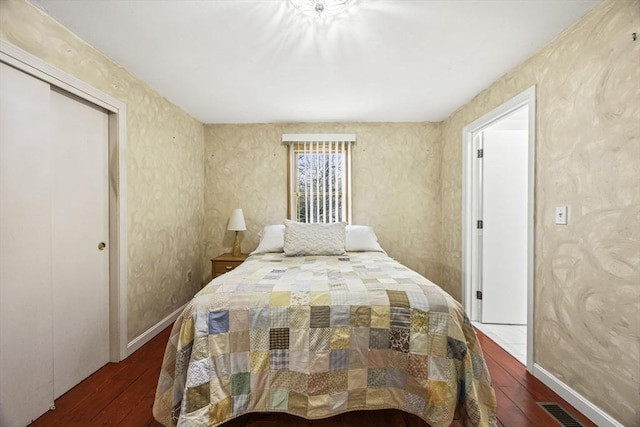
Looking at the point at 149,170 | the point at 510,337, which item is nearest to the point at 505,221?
the point at 510,337

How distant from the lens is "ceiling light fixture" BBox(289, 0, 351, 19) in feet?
4.84

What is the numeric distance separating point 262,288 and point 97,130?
1.72 m

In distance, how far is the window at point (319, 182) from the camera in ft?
11.5

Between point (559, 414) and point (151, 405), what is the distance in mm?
2388

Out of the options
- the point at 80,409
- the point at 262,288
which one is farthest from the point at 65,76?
the point at 80,409

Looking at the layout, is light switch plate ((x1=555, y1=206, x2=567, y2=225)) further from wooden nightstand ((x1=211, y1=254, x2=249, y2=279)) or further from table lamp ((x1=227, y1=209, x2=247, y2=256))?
table lamp ((x1=227, y1=209, x2=247, y2=256))

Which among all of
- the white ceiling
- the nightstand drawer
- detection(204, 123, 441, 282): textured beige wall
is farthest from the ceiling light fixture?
the nightstand drawer

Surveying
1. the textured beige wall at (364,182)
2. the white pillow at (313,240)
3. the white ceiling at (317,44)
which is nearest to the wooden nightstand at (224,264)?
the textured beige wall at (364,182)

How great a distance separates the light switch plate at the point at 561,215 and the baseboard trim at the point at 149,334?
323 centimetres

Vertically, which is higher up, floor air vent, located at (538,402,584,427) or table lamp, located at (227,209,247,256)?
table lamp, located at (227,209,247,256)

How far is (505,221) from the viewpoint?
2.79 m

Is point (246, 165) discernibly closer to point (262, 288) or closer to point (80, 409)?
point (262, 288)

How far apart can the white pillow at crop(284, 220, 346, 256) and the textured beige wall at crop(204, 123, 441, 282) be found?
31.0 inches

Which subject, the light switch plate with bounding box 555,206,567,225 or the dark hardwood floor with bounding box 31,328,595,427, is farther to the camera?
the light switch plate with bounding box 555,206,567,225
